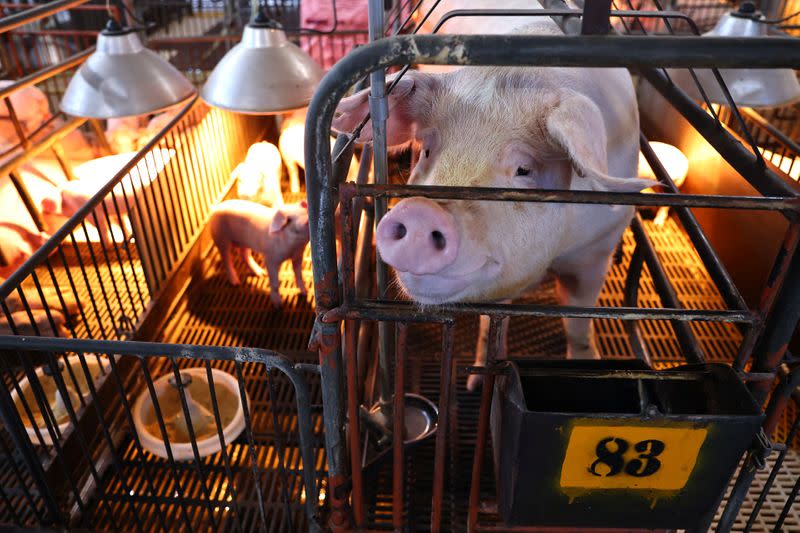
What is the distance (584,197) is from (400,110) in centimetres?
82

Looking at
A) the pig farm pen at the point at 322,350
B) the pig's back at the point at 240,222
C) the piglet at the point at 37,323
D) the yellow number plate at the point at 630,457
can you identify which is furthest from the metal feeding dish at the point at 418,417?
the piglet at the point at 37,323

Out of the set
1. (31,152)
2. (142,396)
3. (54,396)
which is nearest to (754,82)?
(142,396)

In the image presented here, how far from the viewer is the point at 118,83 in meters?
2.28

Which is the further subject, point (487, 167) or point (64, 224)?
point (64, 224)

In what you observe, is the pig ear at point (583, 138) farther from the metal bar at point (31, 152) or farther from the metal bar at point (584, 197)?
the metal bar at point (31, 152)

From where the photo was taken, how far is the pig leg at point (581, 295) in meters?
2.52

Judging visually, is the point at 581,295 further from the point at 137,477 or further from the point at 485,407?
the point at 137,477

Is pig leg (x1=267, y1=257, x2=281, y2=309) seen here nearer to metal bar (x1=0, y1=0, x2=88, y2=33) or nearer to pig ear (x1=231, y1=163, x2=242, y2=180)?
pig ear (x1=231, y1=163, x2=242, y2=180)

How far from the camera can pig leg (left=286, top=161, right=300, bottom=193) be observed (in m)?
4.50

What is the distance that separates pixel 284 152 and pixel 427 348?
2.25m

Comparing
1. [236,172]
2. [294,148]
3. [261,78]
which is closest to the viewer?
[261,78]

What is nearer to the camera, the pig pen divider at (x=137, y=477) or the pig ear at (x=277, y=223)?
the pig pen divider at (x=137, y=477)

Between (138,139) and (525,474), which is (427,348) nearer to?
(525,474)

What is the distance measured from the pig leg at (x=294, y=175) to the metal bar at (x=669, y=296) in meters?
2.59
